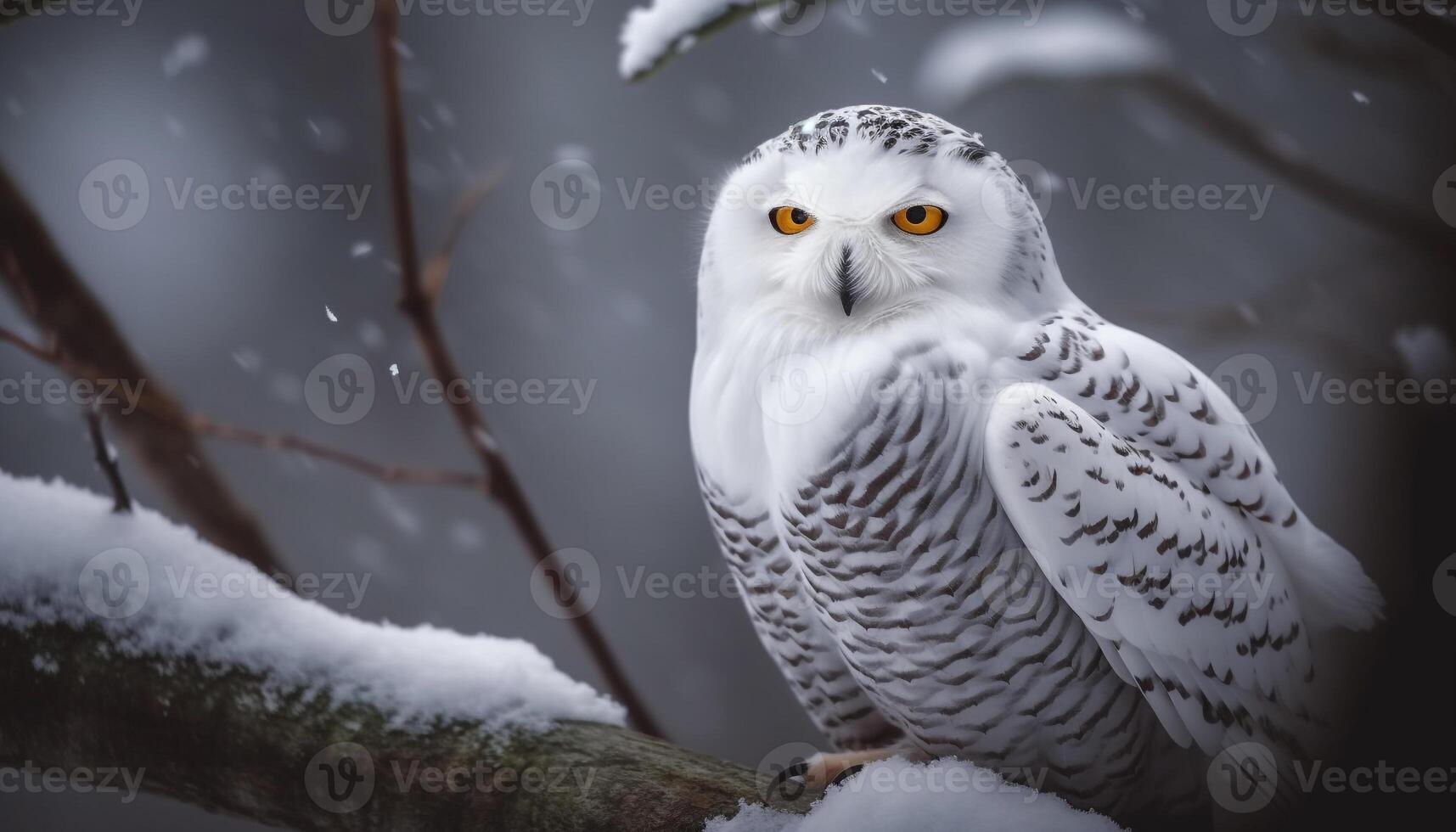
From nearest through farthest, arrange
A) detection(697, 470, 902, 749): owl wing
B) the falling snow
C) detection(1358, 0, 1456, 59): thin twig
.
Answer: detection(1358, 0, 1456, 59): thin twig, detection(697, 470, 902, 749): owl wing, the falling snow

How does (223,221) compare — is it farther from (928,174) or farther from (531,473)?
(928,174)

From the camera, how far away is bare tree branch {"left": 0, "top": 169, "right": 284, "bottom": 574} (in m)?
0.81

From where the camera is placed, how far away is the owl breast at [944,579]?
77 cm

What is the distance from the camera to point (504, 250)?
8.20 ft

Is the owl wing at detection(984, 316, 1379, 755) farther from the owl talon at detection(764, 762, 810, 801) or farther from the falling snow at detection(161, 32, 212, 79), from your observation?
the falling snow at detection(161, 32, 212, 79)

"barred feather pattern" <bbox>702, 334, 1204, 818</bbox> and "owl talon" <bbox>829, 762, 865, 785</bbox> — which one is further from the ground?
"barred feather pattern" <bbox>702, 334, 1204, 818</bbox>

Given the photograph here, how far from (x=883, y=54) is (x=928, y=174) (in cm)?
148

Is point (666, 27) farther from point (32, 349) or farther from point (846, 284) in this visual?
point (32, 349)

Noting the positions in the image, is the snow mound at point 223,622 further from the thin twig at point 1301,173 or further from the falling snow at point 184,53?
the falling snow at point 184,53

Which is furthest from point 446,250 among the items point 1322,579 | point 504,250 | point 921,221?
point 504,250

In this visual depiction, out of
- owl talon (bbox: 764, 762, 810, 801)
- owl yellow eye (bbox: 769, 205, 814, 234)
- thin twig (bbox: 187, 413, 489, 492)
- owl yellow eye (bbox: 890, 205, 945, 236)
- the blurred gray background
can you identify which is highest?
the blurred gray background

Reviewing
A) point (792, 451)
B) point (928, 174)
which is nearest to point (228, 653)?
point (792, 451)

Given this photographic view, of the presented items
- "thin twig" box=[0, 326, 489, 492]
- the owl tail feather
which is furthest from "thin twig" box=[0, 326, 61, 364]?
the owl tail feather

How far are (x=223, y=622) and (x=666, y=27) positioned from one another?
0.64 m
